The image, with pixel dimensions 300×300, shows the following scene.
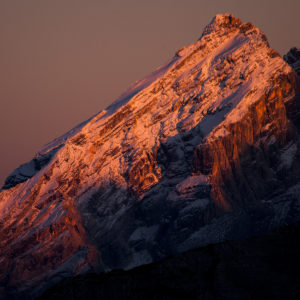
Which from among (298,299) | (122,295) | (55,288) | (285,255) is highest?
(55,288)

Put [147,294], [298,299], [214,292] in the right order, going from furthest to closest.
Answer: [147,294] < [214,292] < [298,299]

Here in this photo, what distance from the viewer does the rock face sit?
36.1 metres

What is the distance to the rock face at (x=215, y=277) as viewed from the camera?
36.1 meters

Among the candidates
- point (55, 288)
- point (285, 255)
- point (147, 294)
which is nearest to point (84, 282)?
point (55, 288)

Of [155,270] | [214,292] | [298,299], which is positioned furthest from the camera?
[155,270]

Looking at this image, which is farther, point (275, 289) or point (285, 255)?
point (285, 255)

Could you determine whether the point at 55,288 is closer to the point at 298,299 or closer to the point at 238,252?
the point at 238,252

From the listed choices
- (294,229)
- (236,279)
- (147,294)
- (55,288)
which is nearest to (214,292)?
(236,279)

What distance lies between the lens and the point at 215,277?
124 ft

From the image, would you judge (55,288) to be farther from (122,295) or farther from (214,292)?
(214,292)

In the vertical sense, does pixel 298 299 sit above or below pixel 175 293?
below

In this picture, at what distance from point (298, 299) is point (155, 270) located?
35.7 feet

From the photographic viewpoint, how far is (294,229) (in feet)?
138

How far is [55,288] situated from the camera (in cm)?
4512
